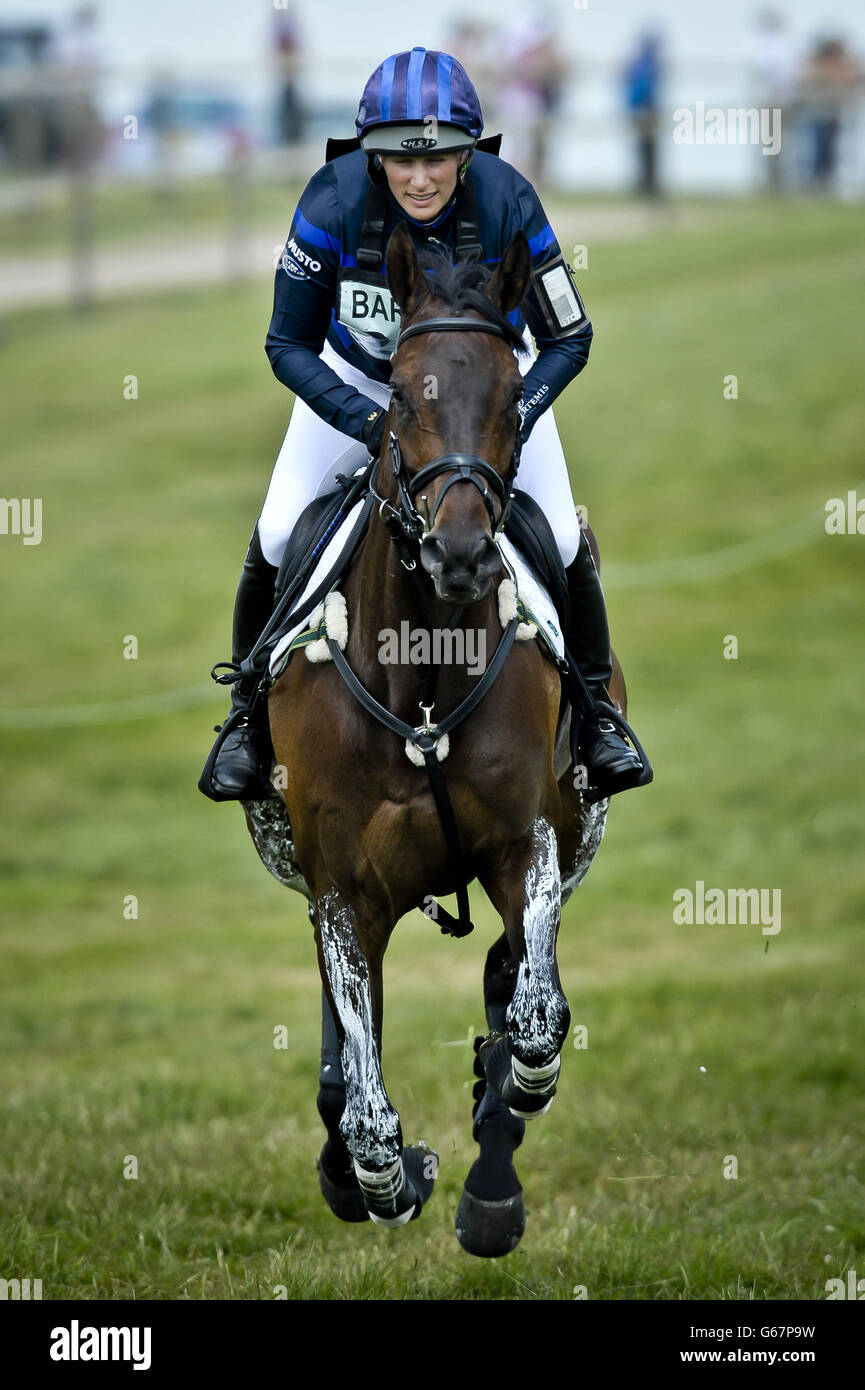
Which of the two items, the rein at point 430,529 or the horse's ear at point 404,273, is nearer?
the rein at point 430,529

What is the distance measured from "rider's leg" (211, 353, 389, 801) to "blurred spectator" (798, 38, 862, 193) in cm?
2193

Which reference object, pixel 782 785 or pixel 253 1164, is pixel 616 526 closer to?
pixel 782 785

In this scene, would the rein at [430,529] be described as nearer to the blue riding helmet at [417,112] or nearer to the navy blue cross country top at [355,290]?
the navy blue cross country top at [355,290]

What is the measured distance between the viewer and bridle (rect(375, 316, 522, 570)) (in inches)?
181

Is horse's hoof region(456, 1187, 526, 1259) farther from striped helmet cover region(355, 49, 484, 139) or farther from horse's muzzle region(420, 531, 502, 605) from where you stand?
striped helmet cover region(355, 49, 484, 139)

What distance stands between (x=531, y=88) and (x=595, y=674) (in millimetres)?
20190

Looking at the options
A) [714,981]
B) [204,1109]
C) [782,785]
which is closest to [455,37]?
[782,785]

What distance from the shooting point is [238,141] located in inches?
995

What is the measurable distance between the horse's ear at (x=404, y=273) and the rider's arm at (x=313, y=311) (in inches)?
19.1

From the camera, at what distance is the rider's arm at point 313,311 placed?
5.48m

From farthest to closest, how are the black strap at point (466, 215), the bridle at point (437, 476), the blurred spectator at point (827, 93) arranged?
the blurred spectator at point (827, 93) < the black strap at point (466, 215) < the bridle at point (437, 476)

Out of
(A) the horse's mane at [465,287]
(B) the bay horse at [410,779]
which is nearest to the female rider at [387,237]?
(A) the horse's mane at [465,287]

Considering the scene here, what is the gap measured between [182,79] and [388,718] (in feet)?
67.3

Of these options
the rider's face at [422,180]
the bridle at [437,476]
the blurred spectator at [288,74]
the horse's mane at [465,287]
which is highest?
the blurred spectator at [288,74]
